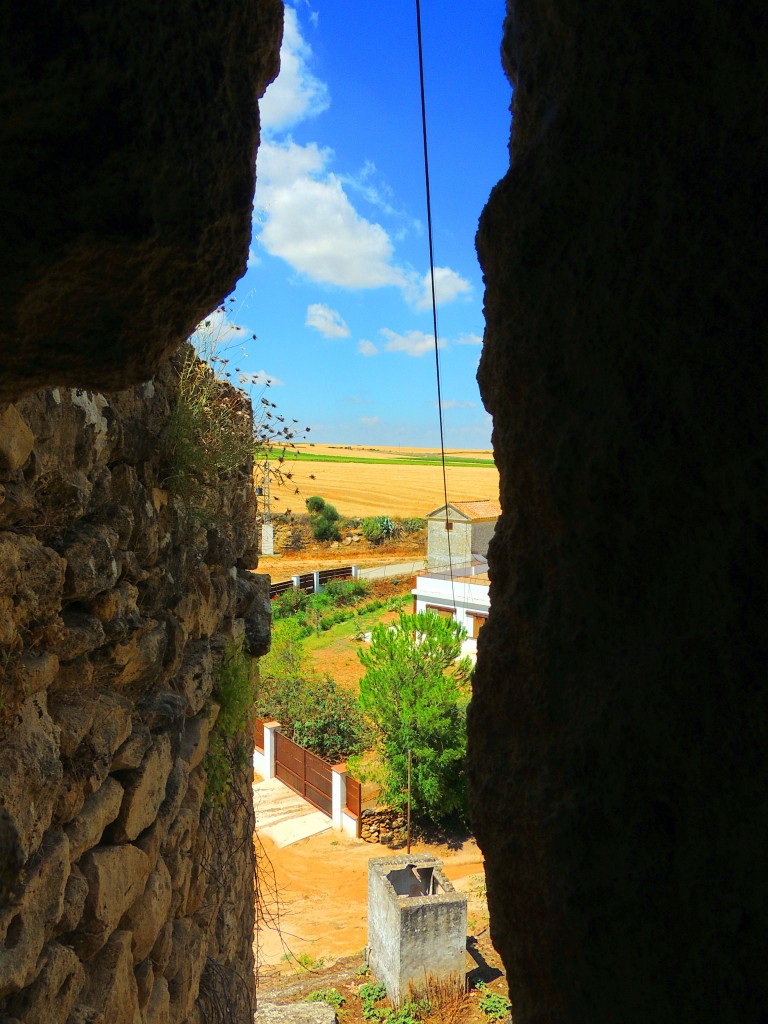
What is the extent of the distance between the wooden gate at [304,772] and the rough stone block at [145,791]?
11.0 metres

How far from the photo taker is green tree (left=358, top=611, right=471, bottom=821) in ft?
41.9

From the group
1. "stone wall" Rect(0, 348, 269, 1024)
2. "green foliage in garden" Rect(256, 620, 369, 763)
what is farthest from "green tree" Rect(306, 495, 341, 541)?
"stone wall" Rect(0, 348, 269, 1024)

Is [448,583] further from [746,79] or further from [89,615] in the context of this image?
[746,79]

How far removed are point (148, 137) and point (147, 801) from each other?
1.98 meters

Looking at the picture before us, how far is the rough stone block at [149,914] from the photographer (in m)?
2.23

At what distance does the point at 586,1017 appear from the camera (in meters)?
0.79

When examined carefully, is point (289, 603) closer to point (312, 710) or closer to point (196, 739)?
point (312, 710)

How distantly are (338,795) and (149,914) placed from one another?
11088 mm

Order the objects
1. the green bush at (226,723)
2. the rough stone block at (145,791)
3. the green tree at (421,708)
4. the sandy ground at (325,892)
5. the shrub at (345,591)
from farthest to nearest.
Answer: the shrub at (345,591) < the green tree at (421,708) < the sandy ground at (325,892) < the green bush at (226,723) < the rough stone block at (145,791)

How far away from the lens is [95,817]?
202 centimetres

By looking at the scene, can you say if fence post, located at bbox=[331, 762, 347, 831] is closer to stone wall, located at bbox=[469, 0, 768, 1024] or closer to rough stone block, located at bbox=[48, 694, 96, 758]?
rough stone block, located at bbox=[48, 694, 96, 758]

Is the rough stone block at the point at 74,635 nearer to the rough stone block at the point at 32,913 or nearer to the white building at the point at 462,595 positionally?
the rough stone block at the point at 32,913

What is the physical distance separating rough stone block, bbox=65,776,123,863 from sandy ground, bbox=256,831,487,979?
22.6ft

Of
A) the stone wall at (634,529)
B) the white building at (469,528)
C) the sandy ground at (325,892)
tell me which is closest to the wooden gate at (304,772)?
the sandy ground at (325,892)
